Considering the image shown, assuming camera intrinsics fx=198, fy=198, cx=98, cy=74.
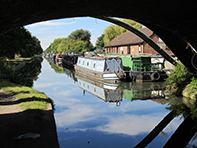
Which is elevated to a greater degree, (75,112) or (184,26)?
(184,26)

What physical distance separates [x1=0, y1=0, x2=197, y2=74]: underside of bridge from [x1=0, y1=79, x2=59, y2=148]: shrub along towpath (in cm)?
258

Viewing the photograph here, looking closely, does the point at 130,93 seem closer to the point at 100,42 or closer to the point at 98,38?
the point at 100,42

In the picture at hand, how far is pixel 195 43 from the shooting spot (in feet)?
15.4

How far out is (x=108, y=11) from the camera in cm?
376

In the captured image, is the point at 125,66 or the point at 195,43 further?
the point at 125,66

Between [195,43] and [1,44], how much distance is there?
15.3 m

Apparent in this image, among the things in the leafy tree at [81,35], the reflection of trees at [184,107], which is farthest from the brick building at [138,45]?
the leafy tree at [81,35]

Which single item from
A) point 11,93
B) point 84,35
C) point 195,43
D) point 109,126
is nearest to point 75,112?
point 109,126

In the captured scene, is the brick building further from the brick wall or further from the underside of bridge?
the underside of bridge

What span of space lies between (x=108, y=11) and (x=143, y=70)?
47.4 feet

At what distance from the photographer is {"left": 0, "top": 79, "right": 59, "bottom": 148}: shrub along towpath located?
14.8 feet

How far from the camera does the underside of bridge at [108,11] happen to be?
9.46ft

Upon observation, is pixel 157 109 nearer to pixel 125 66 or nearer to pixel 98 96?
pixel 98 96

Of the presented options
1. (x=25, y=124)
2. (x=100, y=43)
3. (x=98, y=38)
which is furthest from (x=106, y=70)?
(x=98, y=38)
